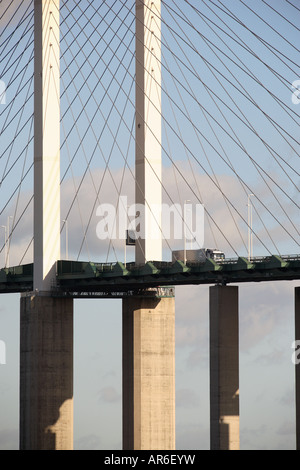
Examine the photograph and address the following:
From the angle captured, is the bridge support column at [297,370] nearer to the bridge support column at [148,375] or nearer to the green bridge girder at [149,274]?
the green bridge girder at [149,274]

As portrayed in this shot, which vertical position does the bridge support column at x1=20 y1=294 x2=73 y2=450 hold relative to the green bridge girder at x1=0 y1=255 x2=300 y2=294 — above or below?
below

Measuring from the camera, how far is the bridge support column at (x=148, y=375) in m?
106

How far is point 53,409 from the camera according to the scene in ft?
344

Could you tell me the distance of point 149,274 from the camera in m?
98.9

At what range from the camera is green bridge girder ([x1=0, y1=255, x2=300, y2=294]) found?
89750mm

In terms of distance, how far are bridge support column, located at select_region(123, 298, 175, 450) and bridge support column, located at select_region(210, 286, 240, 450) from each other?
16627 millimetres

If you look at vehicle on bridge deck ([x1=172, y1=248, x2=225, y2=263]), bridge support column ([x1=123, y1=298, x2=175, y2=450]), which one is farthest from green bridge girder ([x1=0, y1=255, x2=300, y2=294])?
bridge support column ([x1=123, y1=298, x2=175, y2=450])

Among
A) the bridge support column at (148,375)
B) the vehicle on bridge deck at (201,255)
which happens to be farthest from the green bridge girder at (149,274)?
the bridge support column at (148,375)

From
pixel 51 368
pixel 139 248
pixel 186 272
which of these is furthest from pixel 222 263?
pixel 51 368

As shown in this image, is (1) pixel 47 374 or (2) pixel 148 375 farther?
(2) pixel 148 375

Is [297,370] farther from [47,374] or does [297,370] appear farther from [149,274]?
[47,374]

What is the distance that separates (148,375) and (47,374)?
7890 mm

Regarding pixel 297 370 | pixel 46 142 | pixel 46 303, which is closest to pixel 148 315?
pixel 46 303

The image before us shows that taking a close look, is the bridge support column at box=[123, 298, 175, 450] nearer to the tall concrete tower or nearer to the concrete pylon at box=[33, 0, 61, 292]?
the tall concrete tower
